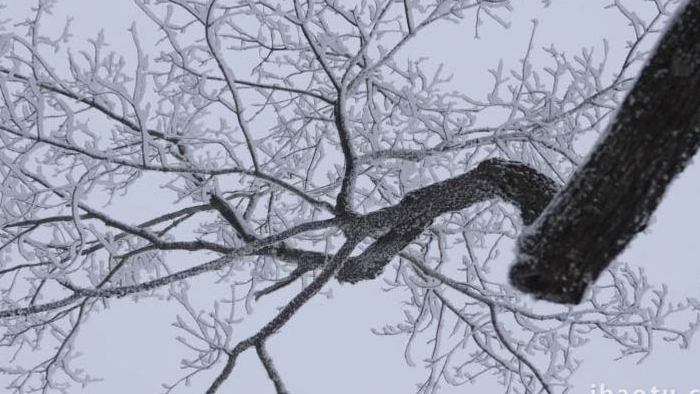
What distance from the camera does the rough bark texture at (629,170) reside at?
64.7 inches

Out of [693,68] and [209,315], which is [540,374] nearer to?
[209,315]

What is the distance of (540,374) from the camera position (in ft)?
15.6

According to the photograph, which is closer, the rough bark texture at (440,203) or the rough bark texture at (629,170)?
the rough bark texture at (629,170)

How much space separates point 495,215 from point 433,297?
1025 millimetres

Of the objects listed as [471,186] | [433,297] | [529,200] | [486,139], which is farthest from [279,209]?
[529,200]

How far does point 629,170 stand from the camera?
5.55 ft

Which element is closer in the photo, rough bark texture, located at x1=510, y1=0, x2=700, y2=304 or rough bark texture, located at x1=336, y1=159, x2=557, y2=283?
rough bark texture, located at x1=510, y1=0, x2=700, y2=304

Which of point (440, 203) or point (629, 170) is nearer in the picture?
point (629, 170)

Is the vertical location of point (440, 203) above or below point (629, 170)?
above

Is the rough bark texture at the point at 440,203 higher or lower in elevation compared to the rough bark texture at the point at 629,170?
higher

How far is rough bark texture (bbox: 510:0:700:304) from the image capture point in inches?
64.7

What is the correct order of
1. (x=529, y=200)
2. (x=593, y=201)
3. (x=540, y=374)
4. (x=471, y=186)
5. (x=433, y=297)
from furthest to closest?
(x=433, y=297), (x=540, y=374), (x=471, y=186), (x=529, y=200), (x=593, y=201)

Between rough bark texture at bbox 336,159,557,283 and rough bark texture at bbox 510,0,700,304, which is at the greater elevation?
rough bark texture at bbox 336,159,557,283

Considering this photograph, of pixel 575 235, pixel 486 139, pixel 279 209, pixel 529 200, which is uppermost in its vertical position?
pixel 279 209
